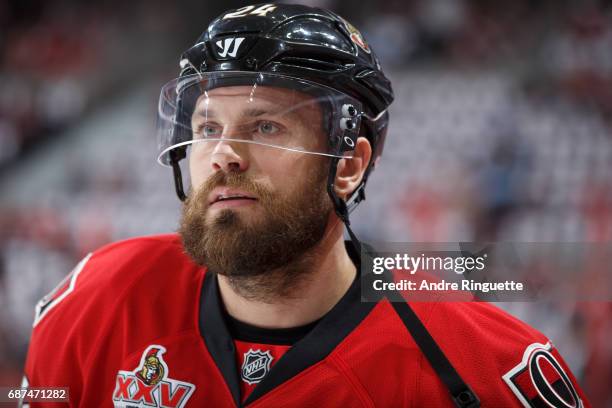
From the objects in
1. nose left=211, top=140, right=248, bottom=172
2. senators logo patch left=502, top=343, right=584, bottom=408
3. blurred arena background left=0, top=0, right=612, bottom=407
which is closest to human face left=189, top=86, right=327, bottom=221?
nose left=211, top=140, right=248, bottom=172

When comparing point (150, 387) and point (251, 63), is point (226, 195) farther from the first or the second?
point (150, 387)

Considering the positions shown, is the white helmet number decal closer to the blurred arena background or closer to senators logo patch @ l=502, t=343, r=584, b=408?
senators logo patch @ l=502, t=343, r=584, b=408

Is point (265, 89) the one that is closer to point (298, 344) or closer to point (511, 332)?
point (298, 344)

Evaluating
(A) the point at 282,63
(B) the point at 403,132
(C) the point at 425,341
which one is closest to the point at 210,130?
(A) the point at 282,63

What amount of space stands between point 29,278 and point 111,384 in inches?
155

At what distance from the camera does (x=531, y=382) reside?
64.9 inches

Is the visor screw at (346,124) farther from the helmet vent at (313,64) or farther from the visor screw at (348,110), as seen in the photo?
the helmet vent at (313,64)

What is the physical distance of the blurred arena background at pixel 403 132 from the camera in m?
4.96

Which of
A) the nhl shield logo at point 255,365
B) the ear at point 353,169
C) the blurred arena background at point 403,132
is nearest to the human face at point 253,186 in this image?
the ear at point 353,169

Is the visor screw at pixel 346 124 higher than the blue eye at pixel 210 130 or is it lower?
higher

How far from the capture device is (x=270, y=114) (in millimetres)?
1712

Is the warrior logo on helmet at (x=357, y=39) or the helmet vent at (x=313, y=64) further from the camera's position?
the warrior logo on helmet at (x=357, y=39)

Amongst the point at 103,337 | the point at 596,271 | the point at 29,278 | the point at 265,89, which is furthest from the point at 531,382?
the point at 29,278

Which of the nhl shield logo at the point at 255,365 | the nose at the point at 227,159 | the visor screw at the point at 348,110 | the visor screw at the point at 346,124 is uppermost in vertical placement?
the visor screw at the point at 348,110
